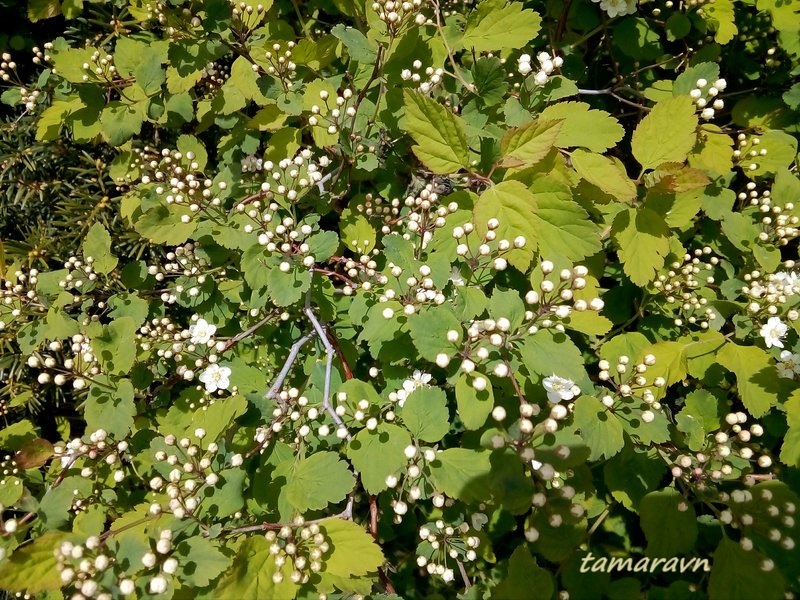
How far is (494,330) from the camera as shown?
1.96 m

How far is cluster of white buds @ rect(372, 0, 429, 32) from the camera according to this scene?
7.52 feet

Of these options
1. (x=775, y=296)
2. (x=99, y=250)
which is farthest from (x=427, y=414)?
(x=99, y=250)

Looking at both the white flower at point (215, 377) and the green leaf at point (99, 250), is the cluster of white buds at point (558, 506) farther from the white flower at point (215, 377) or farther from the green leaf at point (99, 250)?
the green leaf at point (99, 250)

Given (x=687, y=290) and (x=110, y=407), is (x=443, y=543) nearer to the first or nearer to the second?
(x=110, y=407)

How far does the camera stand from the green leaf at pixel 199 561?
6.04 ft

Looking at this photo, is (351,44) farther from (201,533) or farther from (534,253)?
(201,533)

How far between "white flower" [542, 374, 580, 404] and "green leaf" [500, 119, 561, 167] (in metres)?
0.97

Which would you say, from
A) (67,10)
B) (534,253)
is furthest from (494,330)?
(67,10)

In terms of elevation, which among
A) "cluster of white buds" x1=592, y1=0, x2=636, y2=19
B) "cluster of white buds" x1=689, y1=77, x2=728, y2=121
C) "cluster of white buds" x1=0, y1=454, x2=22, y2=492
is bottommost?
"cluster of white buds" x1=0, y1=454, x2=22, y2=492

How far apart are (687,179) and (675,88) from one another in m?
0.75

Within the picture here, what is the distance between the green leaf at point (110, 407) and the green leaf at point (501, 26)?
253 centimetres

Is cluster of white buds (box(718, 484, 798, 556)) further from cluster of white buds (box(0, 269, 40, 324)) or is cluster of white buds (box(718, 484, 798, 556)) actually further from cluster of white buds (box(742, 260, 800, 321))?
cluster of white buds (box(0, 269, 40, 324))

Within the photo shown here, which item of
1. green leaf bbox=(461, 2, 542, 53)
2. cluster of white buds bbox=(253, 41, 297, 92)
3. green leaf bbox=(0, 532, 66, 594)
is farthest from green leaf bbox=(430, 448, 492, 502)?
cluster of white buds bbox=(253, 41, 297, 92)

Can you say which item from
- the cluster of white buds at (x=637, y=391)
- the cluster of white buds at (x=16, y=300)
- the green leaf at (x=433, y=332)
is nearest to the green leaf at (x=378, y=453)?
the green leaf at (x=433, y=332)
